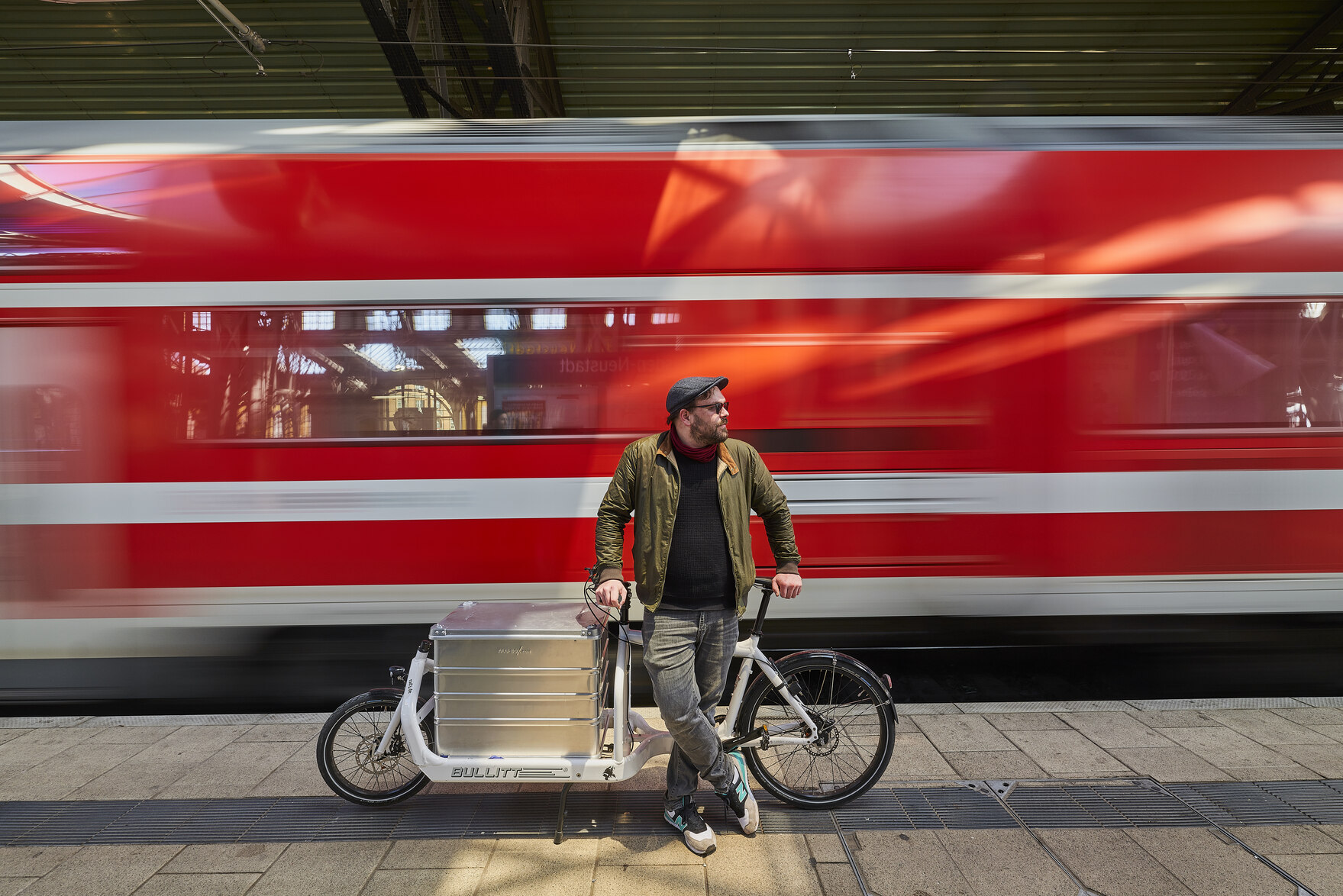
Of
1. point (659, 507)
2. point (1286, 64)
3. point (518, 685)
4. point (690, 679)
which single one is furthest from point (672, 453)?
point (1286, 64)

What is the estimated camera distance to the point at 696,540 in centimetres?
265

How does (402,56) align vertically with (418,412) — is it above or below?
above

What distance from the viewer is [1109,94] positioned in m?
8.83

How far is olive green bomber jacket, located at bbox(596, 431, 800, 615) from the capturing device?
2627mm

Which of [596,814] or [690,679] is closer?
[690,679]

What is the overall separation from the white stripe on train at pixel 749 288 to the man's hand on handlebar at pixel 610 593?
1.57m

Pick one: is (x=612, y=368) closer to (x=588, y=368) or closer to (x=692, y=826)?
(x=588, y=368)

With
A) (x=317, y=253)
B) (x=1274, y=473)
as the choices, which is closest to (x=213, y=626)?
(x=317, y=253)

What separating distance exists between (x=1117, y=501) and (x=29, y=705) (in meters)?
5.71

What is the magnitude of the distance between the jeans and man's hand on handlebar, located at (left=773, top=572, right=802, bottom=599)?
0.21 m

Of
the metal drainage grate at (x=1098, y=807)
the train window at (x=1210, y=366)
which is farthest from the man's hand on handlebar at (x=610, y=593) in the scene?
the train window at (x=1210, y=366)

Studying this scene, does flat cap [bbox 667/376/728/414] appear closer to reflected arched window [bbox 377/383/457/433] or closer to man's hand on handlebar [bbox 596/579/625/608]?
man's hand on handlebar [bbox 596/579/625/608]

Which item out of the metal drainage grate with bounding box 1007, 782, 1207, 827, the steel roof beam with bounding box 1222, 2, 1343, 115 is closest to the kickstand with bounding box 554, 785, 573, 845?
the metal drainage grate with bounding box 1007, 782, 1207, 827

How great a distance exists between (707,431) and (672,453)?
6.7 inches
